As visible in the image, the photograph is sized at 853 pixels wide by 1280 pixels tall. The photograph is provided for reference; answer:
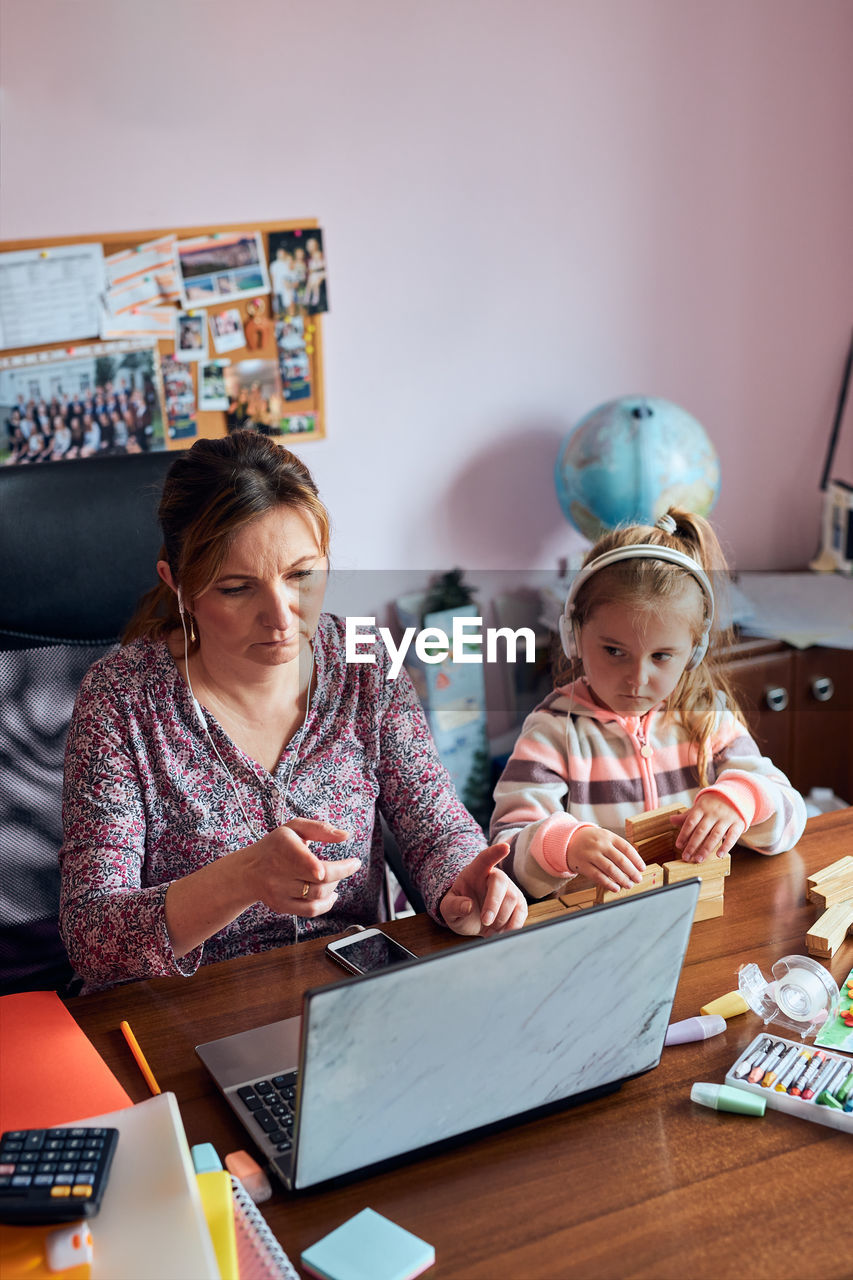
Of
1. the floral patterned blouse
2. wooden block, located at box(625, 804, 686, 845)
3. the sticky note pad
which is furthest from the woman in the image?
the sticky note pad

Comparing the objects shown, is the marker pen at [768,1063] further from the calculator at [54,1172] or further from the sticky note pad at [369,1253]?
the calculator at [54,1172]

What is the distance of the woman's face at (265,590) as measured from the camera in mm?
1221

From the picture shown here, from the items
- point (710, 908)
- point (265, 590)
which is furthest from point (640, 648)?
point (265, 590)

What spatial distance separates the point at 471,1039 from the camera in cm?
79

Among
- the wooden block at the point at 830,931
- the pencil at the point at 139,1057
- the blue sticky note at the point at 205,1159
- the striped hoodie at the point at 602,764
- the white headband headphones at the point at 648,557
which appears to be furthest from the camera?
the striped hoodie at the point at 602,764

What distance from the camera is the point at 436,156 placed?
259cm

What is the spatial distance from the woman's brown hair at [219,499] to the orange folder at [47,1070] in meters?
0.45

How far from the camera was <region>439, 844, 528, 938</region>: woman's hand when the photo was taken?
1.09 meters

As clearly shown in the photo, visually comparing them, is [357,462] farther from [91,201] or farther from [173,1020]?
[173,1020]

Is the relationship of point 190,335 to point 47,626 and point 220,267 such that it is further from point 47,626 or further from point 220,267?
point 47,626

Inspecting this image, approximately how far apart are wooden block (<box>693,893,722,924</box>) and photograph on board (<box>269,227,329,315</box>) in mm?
1788

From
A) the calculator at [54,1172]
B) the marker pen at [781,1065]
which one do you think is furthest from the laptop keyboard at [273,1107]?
the marker pen at [781,1065]

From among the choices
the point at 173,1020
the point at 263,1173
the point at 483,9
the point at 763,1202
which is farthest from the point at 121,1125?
the point at 483,9

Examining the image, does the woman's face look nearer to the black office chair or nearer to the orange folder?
the black office chair
